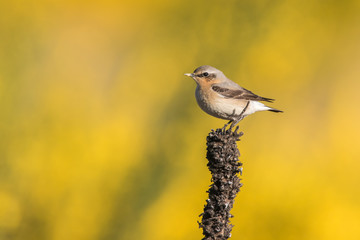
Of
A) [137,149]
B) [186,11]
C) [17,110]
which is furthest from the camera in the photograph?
[186,11]

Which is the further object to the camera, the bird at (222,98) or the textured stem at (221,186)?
the bird at (222,98)

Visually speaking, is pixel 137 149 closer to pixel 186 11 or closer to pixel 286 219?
pixel 286 219

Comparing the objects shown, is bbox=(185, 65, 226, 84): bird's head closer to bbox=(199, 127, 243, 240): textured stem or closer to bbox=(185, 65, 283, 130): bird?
bbox=(185, 65, 283, 130): bird

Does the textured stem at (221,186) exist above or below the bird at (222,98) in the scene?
below

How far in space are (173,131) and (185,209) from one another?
290cm

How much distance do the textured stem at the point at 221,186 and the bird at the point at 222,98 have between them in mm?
2333

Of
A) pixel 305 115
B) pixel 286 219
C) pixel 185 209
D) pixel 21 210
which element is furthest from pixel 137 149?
pixel 305 115

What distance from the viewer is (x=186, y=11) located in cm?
1984

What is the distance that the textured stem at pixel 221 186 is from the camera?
15.8ft

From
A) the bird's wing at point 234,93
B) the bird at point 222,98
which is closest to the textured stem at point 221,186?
the bird at point 222,98

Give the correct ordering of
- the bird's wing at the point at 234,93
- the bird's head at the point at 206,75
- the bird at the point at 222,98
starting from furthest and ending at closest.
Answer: the bird's head at the point at 206,75
the bird's wing at the point at 234,93
the bird at the point at 222,98

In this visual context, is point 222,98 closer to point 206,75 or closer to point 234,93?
point 234,93

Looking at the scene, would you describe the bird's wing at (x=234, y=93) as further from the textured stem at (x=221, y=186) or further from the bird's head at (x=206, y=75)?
the textured stem at (x=221, y=186)

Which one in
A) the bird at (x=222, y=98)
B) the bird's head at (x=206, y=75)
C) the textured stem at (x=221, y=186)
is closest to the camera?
the textured stem at (x=221, y=186)
